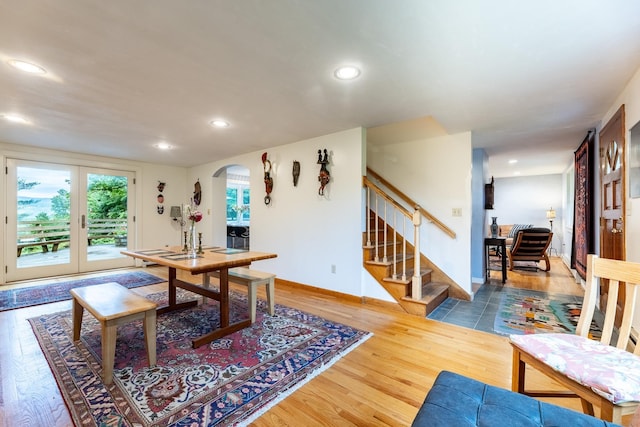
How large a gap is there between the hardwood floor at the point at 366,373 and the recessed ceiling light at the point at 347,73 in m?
2.20

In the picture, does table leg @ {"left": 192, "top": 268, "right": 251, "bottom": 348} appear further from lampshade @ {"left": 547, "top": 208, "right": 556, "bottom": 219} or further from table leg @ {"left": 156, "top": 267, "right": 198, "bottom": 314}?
lampshade @ {"left": 547, "top": 208, "right": 556, "bottom": 219}

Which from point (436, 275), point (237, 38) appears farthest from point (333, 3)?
point (436, 275)

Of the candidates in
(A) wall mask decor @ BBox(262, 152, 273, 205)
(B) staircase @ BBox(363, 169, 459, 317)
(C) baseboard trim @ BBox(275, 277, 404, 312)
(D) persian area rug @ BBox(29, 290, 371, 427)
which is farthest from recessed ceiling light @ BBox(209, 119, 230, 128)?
(C) baseboard trim @ BBox(275, 277, 404, 312)

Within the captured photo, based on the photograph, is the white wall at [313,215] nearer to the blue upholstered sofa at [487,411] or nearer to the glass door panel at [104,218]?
the blue upholstered sofa at [487,411]

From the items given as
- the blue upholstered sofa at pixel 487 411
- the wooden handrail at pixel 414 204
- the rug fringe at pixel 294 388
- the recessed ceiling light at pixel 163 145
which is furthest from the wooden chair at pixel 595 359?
the recessed ceiling light at pixel 163 145

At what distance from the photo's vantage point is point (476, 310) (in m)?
3.21

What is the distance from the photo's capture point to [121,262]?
221 inches

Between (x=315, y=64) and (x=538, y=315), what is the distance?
3.45 metres

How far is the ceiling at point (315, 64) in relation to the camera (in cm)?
149

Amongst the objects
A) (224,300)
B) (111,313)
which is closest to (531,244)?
(224,300)

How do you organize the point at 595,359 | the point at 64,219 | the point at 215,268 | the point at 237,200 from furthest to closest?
the point at 237,200 → the point at 64,219 → the point at 215,268 → the point at 595,359

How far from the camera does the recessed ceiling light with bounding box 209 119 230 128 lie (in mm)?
3278

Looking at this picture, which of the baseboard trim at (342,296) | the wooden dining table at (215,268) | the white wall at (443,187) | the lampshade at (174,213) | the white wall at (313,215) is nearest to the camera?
the wooden dining table at (215,268)

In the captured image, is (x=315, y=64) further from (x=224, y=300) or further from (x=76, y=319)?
(x=76, y=319)
